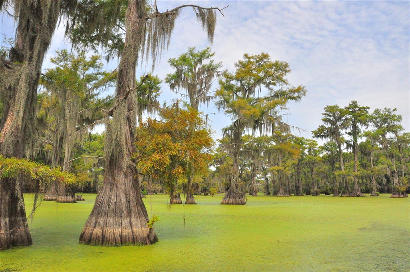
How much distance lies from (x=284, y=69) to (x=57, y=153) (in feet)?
61.0

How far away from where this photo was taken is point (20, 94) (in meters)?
7.07

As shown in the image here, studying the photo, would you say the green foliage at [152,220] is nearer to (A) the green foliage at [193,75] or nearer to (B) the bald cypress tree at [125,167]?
(B) the bald cypress tree at [125,167]

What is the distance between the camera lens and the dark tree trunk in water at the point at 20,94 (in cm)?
699

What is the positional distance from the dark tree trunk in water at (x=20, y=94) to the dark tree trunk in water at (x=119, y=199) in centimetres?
149

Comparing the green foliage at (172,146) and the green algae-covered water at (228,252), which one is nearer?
the green algae-covered water at (228,252)

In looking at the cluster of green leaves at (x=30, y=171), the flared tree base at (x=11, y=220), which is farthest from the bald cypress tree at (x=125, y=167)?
the cluster of green leaves at (x=30, y=171)

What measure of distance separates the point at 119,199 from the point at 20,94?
10.2ft

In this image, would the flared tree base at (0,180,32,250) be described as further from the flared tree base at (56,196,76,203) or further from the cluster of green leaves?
the flared tree base at (56,196,76,203)

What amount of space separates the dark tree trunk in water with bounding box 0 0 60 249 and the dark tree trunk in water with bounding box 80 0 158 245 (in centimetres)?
149

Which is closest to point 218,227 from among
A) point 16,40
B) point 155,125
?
point 155,125

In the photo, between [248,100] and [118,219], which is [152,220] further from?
[248,100]

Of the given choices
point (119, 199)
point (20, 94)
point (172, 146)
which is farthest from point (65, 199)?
point (172, 146)

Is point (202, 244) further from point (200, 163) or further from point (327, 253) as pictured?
point (327, 253)

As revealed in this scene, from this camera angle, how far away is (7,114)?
7.49 m
